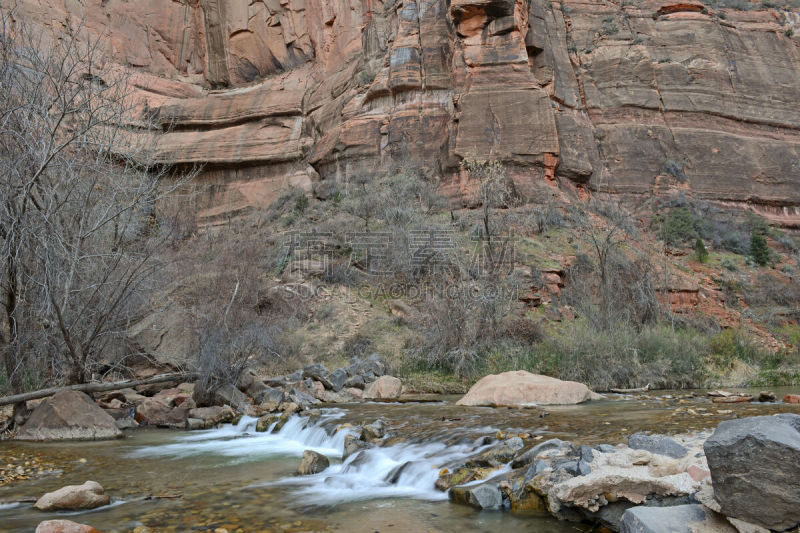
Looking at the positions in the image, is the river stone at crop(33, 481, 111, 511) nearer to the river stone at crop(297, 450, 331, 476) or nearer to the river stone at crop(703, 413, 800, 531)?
the river stone at crop(297, 450, 331, 476)

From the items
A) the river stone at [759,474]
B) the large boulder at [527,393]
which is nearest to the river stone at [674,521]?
the river stone at [759,474]

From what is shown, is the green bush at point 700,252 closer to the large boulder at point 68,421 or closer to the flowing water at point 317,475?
the flowing water at point 317,475

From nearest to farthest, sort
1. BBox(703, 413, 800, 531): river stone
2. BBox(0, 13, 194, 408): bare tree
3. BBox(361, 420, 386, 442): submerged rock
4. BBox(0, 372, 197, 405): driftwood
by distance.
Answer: BBox(703, 413, 800, 531): river stone
BBox(361, 420, 386, 442): submerged rock
BBox(0, 13, 194, 408): bare tree
BBox(0, 372, 197, 405): driftwood

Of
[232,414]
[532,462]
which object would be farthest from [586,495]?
[232,414]

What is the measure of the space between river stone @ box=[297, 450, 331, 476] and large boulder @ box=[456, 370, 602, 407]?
3.88 m

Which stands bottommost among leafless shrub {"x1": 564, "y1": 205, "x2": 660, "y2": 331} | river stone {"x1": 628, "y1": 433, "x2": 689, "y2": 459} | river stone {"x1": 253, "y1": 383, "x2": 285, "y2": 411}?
river stone {"x1": 253, "y1": 383, "x2": 285, "y2": 411}

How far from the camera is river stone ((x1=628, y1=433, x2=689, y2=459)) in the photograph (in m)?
4.51

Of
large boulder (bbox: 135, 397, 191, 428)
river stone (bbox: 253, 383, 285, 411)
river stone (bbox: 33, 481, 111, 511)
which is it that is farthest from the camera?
river stone (bbox: 253, 383, 285, 411)

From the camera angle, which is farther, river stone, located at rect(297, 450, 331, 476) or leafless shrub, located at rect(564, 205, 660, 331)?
leafless shrub, located at rect(564, 205, 660, 331)

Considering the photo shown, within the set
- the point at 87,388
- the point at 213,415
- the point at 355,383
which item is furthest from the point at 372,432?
the point at 355,383

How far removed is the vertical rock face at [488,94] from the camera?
2834cm

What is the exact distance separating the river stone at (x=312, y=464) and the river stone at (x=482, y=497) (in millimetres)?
1954

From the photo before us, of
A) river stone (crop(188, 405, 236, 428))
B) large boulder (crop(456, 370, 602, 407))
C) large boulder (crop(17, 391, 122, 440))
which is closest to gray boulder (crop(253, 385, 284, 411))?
river stone (crop(188, 405, 236, 428))

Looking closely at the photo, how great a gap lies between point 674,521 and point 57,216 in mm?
8374
